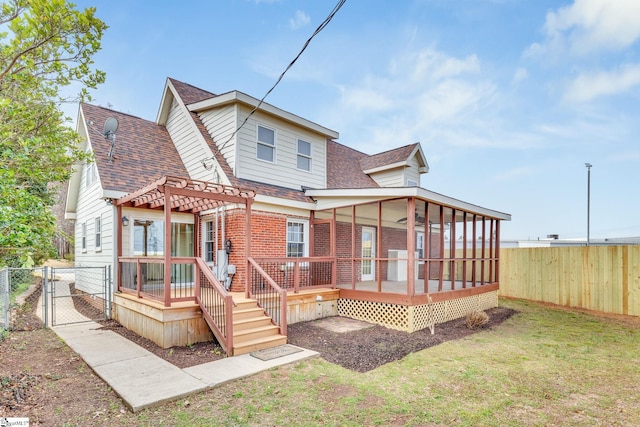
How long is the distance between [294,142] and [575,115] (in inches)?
516

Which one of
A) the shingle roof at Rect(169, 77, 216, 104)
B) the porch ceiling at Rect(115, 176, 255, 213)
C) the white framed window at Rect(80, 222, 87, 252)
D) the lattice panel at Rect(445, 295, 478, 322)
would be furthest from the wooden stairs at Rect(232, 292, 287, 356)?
the white framed window at Rect(80, 222, 87, 252)

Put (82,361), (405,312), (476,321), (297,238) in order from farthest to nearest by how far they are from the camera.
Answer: (297,238), (476,321), (405,312), (82,361)

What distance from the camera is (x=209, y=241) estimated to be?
33.7ft

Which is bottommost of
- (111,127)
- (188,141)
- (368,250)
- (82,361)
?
(82,361)

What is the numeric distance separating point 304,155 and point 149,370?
8007 millimetres

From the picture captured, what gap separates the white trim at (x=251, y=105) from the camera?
980cm

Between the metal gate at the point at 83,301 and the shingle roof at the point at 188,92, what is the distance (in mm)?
5958

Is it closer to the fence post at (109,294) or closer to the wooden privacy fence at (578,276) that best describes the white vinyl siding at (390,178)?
the wooden privacy fence at (578,276)

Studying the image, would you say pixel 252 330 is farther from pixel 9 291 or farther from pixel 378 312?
pixel 9 291

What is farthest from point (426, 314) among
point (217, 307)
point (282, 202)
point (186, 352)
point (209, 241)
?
point (209, 241)

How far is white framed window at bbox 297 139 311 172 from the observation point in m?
11.6

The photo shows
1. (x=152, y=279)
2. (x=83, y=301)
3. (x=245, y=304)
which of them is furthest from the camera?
(x=83, y=301)

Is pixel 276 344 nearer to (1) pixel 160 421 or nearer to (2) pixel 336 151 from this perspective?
(1) pixel 160 421

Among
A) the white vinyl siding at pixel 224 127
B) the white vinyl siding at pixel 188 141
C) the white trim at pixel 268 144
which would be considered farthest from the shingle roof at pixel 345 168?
the white vinyl siding at pixel 188 141
